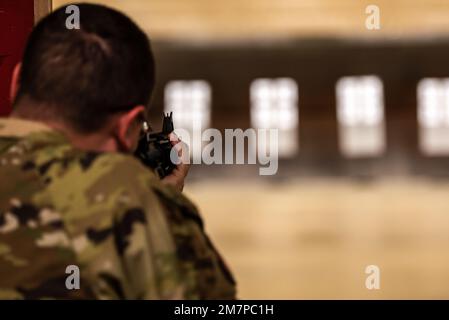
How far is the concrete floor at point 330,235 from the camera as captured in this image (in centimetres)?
486

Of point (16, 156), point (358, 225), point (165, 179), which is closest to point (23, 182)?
point (16, 156)

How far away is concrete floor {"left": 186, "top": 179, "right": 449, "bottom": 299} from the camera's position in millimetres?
4859

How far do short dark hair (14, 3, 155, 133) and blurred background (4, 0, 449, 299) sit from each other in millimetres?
3895

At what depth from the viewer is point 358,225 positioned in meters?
6.00

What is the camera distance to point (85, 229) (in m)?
0.62

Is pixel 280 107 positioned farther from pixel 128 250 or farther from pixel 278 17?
pixel 128 250

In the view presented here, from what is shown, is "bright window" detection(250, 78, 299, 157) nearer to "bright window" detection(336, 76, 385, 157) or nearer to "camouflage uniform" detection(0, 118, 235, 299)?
"bright window" detection(336, 76, 385, 157)

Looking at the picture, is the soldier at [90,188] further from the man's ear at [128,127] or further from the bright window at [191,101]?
the bright window at [191,101]

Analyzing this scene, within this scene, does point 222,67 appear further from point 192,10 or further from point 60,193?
point 60,193

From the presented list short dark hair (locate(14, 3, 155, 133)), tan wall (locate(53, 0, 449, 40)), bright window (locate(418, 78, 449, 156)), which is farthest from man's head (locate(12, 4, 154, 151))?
bright window (locate(418, 78, 449, 156))

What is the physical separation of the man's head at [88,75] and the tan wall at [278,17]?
15.5 ft

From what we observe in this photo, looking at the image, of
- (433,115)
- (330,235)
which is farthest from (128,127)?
(433,115)

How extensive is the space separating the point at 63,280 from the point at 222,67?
634cm

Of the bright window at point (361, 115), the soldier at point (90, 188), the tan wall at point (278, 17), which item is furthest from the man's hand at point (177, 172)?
the bright window at point (361, 115)
